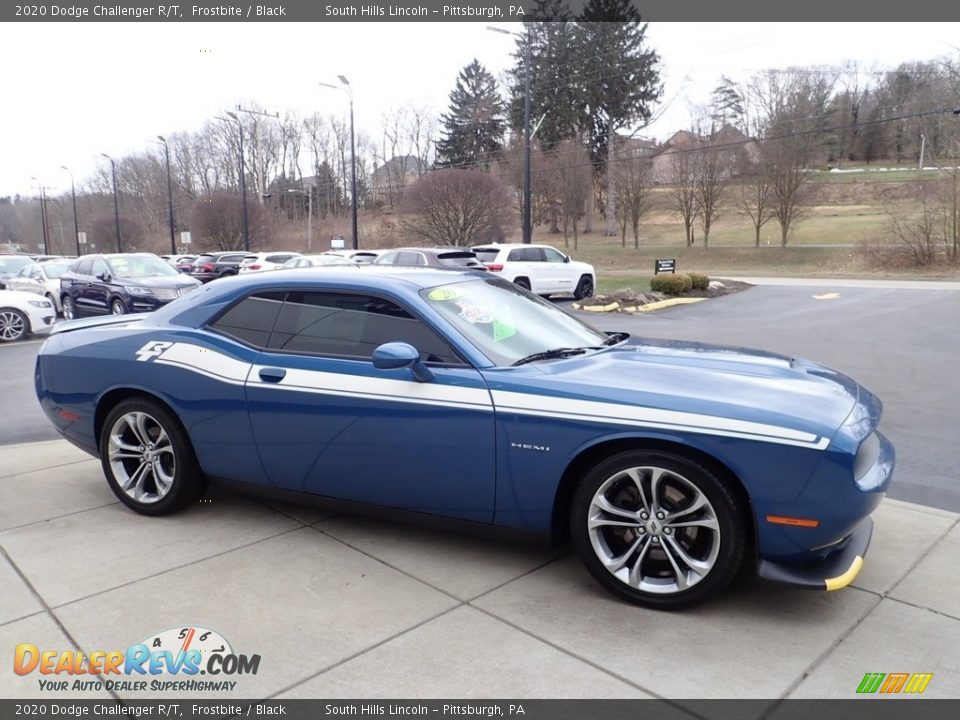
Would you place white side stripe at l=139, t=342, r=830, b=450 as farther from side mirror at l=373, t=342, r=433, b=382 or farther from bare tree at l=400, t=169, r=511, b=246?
bare tree at l=400, t=169, r=511, b=246

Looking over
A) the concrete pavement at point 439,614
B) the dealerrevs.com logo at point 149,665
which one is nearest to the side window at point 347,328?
the concrete pavement at point 439,614

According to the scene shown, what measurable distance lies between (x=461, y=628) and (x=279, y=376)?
1695 mm

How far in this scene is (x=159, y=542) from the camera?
4.04 metres

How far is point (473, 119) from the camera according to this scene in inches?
2817

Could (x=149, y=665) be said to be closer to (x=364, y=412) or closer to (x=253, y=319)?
(x=364, y=412)

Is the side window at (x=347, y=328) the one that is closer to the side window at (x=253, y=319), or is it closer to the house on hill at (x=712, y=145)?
the side window at (x=253, y=319)

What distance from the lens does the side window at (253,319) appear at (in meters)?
4.14

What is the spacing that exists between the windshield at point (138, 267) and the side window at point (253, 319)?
39.3 feet

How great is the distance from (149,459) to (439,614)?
7.46ft

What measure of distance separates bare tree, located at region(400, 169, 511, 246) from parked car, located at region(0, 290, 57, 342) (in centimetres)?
2029

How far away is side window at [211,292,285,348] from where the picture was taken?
4.14 m

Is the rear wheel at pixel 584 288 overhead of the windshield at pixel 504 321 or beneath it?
beneath

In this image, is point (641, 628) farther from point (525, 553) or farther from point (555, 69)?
point (555, 69)
